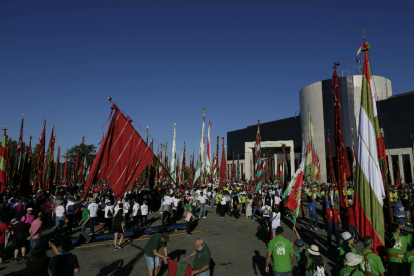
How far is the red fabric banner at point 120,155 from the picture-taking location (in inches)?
364

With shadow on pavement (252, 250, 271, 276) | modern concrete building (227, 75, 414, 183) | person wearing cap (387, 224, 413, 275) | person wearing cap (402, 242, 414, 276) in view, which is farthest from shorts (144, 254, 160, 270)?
modern concrete building (227, 75, 414, 183)

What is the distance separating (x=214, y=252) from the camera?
9.76 m

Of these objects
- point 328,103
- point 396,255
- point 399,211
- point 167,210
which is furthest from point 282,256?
point 328,103

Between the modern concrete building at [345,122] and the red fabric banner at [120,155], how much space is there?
35673mm

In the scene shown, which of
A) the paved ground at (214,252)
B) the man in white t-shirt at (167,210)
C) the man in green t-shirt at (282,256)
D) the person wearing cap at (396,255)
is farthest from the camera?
the man in white t-shirt at (167,210)

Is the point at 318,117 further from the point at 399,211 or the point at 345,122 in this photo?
the point at 399,211

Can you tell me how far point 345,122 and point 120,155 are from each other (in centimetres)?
5482

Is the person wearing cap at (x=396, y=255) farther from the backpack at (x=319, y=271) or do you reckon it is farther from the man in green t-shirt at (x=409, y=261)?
the backpack at (x=319, y=271)

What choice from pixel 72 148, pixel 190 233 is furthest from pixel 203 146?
pixel 72 148

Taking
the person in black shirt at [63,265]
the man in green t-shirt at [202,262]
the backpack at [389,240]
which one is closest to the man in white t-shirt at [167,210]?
the man in green t-shirt at [202,262]

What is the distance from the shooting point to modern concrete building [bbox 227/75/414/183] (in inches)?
1855

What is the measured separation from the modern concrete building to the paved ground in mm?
31266

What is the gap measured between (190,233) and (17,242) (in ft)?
22.1

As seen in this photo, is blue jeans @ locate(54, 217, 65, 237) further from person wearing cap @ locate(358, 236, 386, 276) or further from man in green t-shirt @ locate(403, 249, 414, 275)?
man in green t-shirt @ locate(403, 249, 414, 275)
